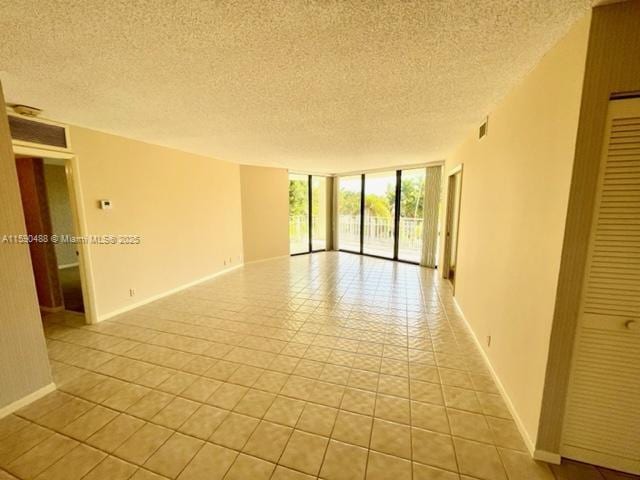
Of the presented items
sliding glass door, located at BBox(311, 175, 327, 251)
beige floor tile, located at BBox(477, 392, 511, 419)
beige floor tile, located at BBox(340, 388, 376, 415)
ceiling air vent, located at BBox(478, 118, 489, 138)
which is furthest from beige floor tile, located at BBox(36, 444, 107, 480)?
sliding glass door, located at BBox(311, 175, 327, 251)

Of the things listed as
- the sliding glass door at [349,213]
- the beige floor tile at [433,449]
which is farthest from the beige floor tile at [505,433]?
the sliding glass door at [349,213]

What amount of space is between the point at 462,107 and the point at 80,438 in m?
4.01

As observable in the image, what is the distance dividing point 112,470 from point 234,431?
67cm

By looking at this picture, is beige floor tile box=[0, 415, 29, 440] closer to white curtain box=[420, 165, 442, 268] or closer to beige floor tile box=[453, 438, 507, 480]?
beige floor tile box=[453, 438, 507, 480]

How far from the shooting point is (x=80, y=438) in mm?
1696

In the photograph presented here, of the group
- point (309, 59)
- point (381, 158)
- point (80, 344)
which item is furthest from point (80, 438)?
point (381, 158)

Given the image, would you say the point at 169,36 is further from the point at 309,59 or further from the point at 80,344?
the point at 80,344

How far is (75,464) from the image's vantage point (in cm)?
152

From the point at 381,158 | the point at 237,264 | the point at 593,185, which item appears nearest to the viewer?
the point at 593,185

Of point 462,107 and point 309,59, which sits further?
point 462,107

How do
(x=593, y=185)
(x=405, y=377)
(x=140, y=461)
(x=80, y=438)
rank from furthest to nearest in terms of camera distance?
(x=405, y=377) → (x=80, y=438) → (x=140, y=461) → (x=593, y=185)

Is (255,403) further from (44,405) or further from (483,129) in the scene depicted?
(483,129)

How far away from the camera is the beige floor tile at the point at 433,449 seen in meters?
1.52

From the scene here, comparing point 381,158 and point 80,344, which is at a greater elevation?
point 381,158
